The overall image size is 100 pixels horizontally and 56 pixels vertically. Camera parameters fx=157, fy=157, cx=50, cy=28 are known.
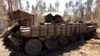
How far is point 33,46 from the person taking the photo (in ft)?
28.6

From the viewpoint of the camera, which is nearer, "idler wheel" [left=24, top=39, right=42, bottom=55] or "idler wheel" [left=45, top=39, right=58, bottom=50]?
"idler wheel" [left=24, top=39, right=42, bottom=55]

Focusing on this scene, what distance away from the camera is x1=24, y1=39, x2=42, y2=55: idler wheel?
8578 mm

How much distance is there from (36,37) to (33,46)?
0.53 metres

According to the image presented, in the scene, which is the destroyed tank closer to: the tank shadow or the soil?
the tank shadow

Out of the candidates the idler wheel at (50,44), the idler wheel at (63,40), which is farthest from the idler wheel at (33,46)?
the idler wheel at (63,40)

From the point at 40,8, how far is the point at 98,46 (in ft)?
97.7

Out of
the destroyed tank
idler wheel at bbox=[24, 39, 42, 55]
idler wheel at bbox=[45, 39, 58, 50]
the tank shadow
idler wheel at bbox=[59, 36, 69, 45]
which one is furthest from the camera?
idler wheel at bbox=[59, 36, 69, 45]

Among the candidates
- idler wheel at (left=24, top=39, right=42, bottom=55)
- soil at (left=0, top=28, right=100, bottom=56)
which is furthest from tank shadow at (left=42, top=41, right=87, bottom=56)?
idler wheel at (left=24, top=39, right=42, bottom=55)

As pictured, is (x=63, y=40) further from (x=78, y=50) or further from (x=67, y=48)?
(x=78, y=50)

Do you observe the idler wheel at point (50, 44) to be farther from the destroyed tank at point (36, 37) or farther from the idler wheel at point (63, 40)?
the idler wheel at point (63, 40)

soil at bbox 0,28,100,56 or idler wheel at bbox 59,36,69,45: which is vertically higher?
idler wheel at bbox 59,36,69,45

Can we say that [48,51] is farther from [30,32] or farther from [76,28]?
[76,28]

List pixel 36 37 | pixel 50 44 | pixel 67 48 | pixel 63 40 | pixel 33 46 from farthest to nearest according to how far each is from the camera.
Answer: pixel 63 40, pixel 67 48, pixel 50 44, pixel 36 37, pixel 33 46

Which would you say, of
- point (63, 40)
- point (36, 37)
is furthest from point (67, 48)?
point (36, 37)
